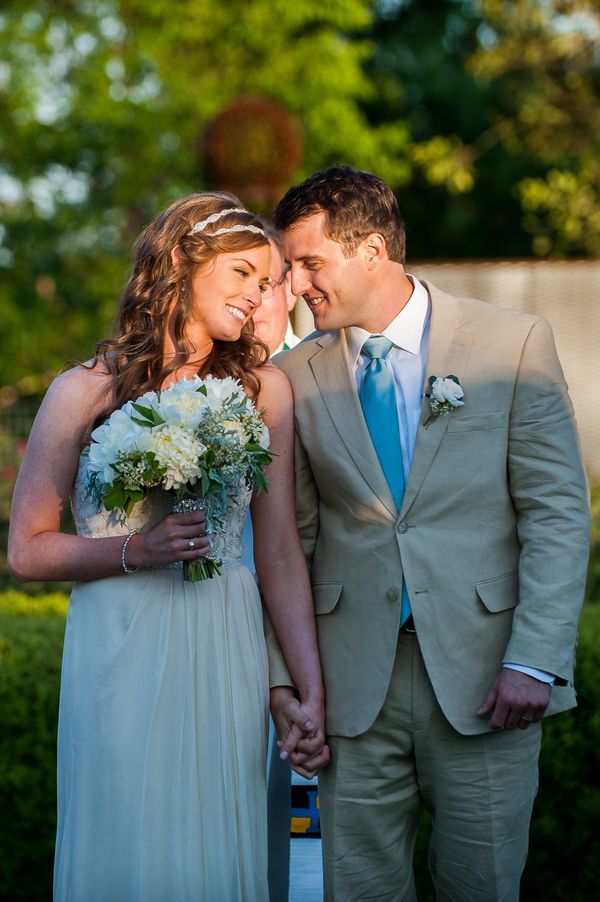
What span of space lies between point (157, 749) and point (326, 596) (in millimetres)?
686

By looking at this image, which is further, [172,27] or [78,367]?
[172,27]

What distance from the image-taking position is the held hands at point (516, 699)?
3392 mm

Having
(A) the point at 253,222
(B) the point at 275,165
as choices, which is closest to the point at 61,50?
(B) the point at 275,165

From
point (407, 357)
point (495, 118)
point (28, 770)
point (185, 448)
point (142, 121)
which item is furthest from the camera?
point (495, 118)

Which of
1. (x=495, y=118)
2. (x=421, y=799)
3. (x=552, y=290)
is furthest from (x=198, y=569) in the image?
(x=495, y=118)

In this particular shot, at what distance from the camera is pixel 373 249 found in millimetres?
3652

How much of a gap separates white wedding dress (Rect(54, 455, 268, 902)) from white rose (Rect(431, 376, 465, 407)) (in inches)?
25.7

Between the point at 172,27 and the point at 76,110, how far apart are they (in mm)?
1752

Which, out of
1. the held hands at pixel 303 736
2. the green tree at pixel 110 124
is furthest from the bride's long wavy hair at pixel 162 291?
the green tree at pixel 110 124

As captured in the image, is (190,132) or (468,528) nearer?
(468,528)

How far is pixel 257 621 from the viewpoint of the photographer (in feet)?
11.9

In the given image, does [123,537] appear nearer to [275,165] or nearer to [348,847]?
[348,847]

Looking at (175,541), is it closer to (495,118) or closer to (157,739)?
(157,739)

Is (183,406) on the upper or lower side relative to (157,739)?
upper
